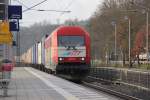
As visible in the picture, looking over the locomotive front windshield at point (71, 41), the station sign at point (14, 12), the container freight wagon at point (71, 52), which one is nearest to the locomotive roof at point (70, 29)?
the container freight wagon at point (71, 52)

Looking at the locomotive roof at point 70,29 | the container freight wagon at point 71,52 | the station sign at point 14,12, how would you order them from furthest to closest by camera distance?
the locomotive roof at point 70,29, the container freight wagon at point 71,52, the station sign at point 14,12

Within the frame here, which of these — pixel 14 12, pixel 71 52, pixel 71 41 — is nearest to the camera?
pixel 14 12

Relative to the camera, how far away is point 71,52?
35.7 meters

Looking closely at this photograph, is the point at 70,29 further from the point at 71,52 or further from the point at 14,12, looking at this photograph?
the point at 14,12

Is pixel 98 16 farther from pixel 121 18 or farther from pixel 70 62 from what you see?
pixel 70 62

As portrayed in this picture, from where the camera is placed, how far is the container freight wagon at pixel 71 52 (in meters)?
35.7

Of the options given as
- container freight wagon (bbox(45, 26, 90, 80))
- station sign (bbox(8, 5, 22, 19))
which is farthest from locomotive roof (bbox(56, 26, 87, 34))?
station sign (bbox(8, 5, 22, 19))

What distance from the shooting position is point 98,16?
98688mm

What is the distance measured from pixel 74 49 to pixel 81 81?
4.89 meters

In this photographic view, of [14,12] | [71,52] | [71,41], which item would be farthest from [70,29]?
[14,12]

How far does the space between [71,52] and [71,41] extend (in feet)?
3.29

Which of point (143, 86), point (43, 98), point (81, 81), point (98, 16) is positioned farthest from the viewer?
point (98, 16)

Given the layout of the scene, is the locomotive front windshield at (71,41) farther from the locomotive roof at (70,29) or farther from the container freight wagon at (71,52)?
the locomotive roof at (70,29)

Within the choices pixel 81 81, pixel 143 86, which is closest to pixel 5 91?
pixel 143 86
